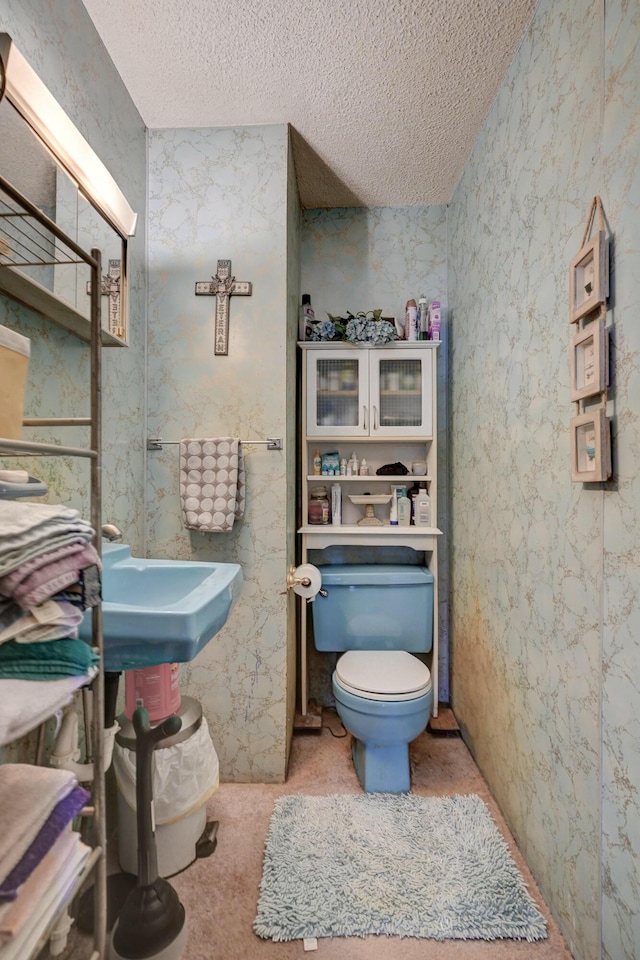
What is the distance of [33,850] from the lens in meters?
0.65

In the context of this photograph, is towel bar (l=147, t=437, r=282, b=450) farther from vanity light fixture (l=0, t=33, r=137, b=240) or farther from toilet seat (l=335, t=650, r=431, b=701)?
toilet seat (l=335, t=650, r=431, b=701)

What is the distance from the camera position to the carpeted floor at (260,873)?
115cm

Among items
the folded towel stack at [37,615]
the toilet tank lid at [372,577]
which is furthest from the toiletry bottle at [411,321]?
the folded towel stack at [37,615]

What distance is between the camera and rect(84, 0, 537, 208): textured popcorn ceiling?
1.36 meters

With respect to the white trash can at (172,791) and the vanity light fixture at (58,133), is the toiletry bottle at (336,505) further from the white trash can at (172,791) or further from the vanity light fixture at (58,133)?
the vanity light fixture at (58,133)

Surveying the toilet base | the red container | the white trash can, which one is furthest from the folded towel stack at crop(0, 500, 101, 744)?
the toilet base

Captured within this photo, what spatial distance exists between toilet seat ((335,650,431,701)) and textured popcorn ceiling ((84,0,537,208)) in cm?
217

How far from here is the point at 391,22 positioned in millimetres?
1384

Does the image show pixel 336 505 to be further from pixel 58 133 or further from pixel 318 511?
pixel 58 133

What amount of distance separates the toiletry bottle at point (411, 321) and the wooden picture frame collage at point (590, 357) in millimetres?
1108

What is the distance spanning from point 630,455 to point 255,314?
4.60ft

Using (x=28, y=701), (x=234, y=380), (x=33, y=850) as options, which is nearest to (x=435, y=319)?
(x=234, y=380)

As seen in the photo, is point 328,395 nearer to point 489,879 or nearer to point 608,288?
point 608,288

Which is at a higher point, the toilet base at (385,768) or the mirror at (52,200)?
the mirror at (52,200)
